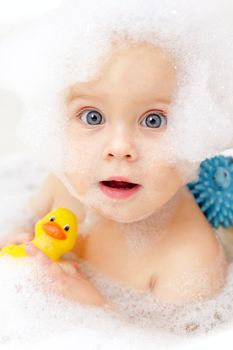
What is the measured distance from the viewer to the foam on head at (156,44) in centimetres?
119

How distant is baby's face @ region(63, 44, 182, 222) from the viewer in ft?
3.82

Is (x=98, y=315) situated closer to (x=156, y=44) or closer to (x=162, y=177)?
(x=162, y=177)

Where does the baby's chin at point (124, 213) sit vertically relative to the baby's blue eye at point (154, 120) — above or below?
below

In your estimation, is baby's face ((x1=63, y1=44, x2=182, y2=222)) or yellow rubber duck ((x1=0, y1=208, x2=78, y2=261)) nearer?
baby's face ((x1=63, y1=44, x2=182, y2=222))

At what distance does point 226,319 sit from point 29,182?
2.73ft

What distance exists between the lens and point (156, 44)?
1.17 m

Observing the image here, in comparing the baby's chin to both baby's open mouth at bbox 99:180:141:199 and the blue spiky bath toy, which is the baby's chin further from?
the blue spiky bath toy

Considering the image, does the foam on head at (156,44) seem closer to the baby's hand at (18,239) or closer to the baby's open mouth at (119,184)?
the baby's open mouth at (119,184)

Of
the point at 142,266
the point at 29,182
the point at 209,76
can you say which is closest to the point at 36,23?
the point at 209,76

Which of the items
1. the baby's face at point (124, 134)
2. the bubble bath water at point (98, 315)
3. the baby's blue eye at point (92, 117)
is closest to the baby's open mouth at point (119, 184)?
the baby's face at point (124, 134)

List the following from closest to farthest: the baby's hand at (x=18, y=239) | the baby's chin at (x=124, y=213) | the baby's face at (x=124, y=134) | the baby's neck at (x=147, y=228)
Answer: the baby's face at (x=124, y=134)
the baby's chin at (x=124, y=213)
the baby's neck at (x=147, y=228)
the baby's hand at (x=18, y=239)

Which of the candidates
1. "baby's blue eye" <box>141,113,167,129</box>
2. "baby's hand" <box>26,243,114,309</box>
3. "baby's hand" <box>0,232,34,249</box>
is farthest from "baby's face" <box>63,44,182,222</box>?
"baby's hand" <box>0,232,34,249</box>

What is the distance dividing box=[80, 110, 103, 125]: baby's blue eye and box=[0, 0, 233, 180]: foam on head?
6cm

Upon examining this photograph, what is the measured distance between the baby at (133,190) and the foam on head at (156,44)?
2cm
